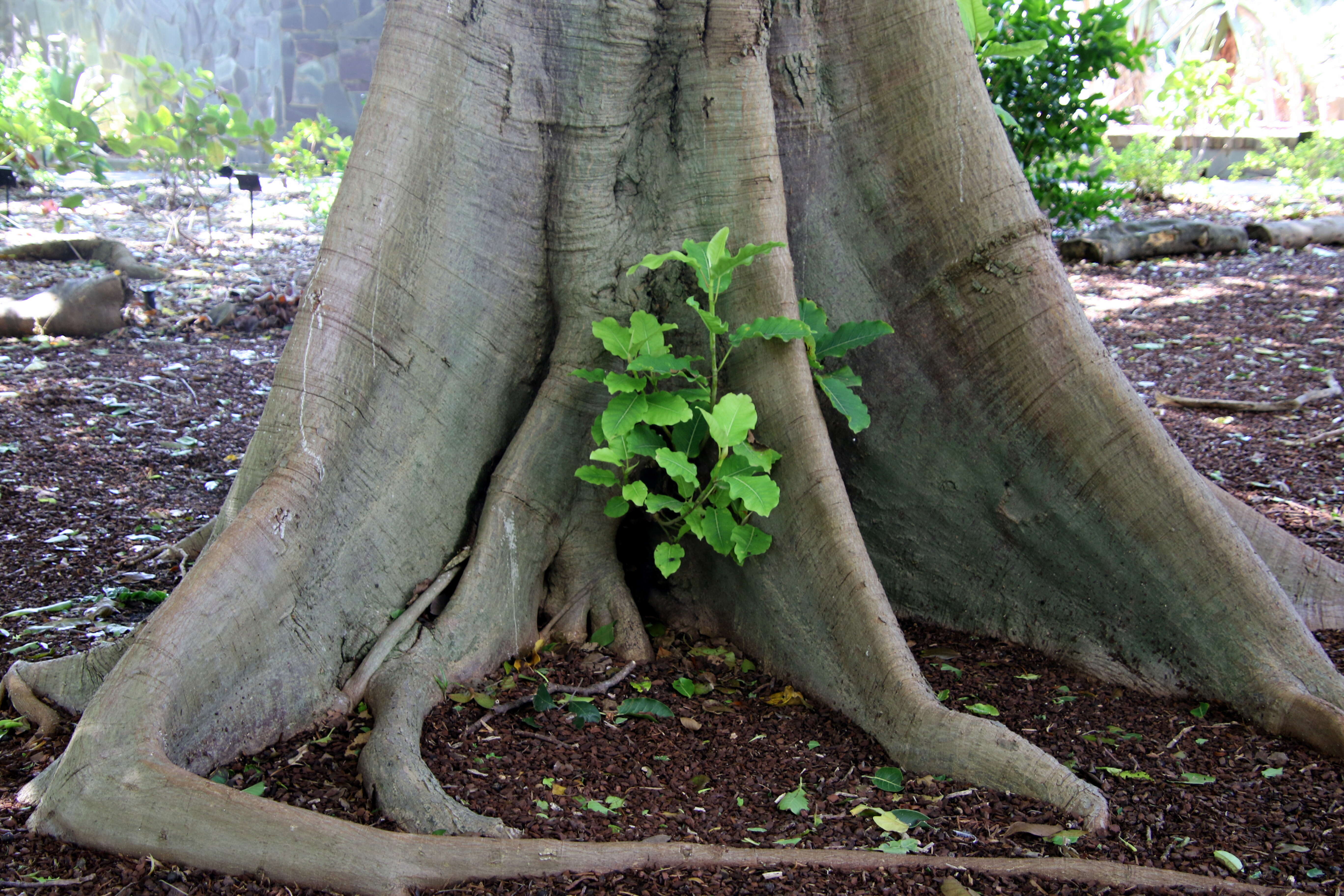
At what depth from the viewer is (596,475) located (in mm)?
2805

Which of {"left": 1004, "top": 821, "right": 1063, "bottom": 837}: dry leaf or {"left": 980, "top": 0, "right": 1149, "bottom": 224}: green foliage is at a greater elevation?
{"left": 980, "top": 0, "right": 1149, "bottom": 224}: green foliage

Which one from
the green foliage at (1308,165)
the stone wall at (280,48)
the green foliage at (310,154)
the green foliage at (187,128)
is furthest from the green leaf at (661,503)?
the stone wall at (280,48)

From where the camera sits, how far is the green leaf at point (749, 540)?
2.82 metres

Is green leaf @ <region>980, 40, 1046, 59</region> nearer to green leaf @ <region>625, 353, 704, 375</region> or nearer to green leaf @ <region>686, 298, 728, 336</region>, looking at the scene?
green leaf @ <region>686, 298, 728, 336</region>

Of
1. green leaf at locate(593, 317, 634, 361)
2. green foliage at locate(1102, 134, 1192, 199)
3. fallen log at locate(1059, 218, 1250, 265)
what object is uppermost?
green foliage at locate(1102, 134, 1192, 199)

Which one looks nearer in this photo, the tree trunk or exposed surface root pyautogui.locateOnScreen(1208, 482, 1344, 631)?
the tree trunk

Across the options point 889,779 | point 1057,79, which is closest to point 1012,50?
point 889,779

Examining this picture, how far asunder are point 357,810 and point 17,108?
35.9 ft

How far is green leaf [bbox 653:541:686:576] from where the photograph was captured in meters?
2.87

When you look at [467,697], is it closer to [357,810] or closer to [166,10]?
[357,810]

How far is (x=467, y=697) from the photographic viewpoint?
271cm

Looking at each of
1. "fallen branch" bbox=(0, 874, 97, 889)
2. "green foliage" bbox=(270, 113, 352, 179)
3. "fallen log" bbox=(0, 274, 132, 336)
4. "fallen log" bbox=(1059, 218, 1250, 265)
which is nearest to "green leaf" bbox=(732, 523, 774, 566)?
"fallen branch" bbox=(0, 874, 97, 889)

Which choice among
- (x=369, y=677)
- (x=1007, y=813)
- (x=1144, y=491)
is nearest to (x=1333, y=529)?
(x=1144, y=491)

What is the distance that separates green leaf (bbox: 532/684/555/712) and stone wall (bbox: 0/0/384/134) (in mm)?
18783
